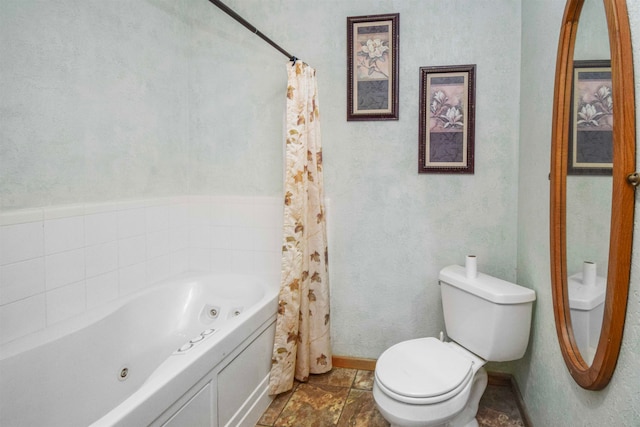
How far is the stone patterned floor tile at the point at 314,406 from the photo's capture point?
6.17 feet

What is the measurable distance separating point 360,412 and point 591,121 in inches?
65.1

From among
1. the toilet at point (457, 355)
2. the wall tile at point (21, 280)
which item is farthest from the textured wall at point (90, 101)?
the toilet at point (457, 355)

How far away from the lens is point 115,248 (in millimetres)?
1913

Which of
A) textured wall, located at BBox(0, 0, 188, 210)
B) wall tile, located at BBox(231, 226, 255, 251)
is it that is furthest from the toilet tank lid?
textured wall, located at BBox(0, 0, 188, 210)

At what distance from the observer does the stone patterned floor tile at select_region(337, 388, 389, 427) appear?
1865mm

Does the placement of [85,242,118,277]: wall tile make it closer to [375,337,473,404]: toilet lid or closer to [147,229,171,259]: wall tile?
[147,229,171,259]: wall tile

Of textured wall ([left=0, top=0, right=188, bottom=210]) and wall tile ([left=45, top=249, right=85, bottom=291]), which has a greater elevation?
textured wall ([left=0, top=0, right=188, bottom=210])

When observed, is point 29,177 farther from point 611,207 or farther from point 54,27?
point 611,207

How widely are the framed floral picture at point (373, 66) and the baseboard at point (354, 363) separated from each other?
1492mm

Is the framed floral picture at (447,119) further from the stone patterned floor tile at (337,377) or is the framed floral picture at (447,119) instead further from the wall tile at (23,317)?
the wall tile at (23,317)

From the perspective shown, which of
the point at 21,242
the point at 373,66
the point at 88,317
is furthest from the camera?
the point at 373,66

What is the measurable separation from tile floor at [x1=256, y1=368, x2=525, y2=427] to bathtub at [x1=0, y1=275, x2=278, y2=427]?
12cm

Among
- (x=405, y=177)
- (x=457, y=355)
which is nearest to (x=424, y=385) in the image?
(x=457, y=355)

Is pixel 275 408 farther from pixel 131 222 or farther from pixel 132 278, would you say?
pixel 131 222
